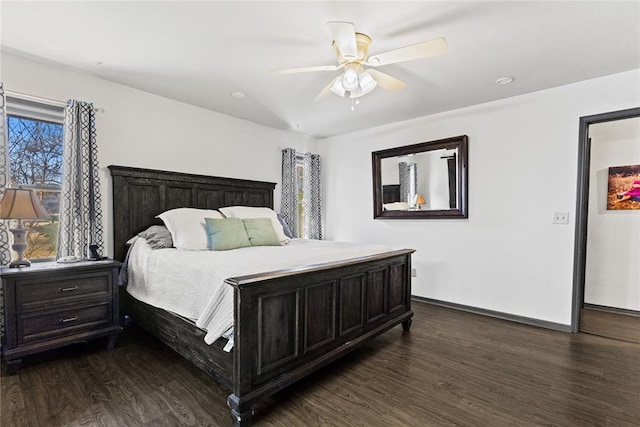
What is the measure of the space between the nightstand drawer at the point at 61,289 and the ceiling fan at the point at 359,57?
219 cm

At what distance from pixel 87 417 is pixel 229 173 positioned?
9.46 ft

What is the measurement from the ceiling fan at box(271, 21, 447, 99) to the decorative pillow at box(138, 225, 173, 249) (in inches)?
70.9

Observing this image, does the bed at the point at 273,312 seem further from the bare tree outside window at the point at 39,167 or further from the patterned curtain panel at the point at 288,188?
the patterned curtain panel at the point at 288,188

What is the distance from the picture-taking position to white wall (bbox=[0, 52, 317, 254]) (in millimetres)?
2727

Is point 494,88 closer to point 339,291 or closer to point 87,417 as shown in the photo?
point 339,291

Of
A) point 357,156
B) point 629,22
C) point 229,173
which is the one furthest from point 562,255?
point 229,173

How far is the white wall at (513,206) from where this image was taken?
3.08 meters

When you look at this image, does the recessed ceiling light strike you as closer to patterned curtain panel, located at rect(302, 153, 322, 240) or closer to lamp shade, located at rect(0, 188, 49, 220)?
patterned curtain panel, located at rect(302, 153, 322, 240)

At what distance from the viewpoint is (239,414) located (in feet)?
5.38

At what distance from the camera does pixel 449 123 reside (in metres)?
3.88

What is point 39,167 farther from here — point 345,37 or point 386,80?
point 386,80

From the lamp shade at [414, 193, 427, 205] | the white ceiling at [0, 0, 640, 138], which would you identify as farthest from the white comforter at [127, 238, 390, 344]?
the white ceiling at [0, 0, 640, 138]

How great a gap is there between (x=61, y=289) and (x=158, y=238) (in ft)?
2.55

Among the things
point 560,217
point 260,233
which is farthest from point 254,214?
point 560,217
